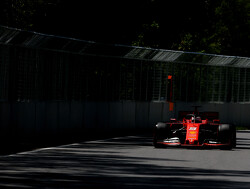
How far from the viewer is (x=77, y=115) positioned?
26.9 metres

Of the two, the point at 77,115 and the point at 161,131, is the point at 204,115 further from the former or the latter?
the point at 77,115

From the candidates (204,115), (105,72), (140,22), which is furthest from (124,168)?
(140,22)

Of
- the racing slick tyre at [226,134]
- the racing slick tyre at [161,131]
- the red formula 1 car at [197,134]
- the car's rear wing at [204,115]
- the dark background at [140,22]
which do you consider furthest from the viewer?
the dark background at [140,22]

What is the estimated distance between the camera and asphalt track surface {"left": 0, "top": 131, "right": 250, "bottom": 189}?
460 inches

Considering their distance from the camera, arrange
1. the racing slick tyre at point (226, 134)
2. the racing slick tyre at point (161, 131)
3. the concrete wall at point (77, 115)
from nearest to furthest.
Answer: the racing slick tyre at point (226, 134) → the racing slick tyre at point (161, 131) → the concrete wall at point (77, 115)

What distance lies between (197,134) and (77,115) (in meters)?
7.37

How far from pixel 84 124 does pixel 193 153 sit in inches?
361

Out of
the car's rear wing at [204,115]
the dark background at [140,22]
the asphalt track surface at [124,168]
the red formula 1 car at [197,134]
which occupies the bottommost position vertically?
the asphalt track surface at [124,168]

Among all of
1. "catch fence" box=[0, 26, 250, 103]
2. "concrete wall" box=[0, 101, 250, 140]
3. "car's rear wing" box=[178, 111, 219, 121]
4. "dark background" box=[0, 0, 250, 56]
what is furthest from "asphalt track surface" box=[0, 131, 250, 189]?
"dark background" box=[0, 0, 250, 56]

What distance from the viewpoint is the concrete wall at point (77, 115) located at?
886 inches

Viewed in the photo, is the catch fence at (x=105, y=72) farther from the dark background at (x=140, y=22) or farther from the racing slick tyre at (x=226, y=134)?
the dark background at (x=140, y=22)

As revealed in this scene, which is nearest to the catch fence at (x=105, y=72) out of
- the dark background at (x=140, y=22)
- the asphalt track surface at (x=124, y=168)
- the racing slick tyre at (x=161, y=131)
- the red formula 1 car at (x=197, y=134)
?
the red formula 1 car at (x=197, y=134)

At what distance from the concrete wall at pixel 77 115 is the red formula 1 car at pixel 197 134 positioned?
159 inches

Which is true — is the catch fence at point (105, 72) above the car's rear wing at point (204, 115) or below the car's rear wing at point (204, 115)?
above
